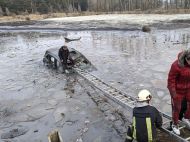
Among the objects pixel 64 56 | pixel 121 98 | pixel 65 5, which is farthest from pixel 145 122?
pixel 65 5

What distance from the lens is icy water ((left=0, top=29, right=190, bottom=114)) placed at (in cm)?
1145

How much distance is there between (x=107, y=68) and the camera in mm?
14422

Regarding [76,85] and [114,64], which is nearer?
[76,85]

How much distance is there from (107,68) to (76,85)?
2784 mm

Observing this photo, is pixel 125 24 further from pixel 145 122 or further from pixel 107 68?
pixel 145 122

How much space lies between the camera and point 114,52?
59.4 feet

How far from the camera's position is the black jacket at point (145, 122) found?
17.2 feet

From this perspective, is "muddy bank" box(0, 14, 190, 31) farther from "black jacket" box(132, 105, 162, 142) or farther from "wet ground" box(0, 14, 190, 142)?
"black jacket" box(132, 105, 162, 142)

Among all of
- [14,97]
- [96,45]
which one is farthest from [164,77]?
[96,45]

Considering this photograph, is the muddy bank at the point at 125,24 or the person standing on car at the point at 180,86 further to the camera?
the muddy bank at the point at 125,24

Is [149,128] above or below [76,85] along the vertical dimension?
above

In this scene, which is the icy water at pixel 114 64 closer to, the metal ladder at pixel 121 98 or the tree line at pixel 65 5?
the metal ladder at pixel 121 98

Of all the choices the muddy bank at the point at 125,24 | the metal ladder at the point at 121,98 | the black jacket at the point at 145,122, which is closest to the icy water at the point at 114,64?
the metal ladder at the point at 121,98

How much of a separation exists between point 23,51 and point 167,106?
562 inches
